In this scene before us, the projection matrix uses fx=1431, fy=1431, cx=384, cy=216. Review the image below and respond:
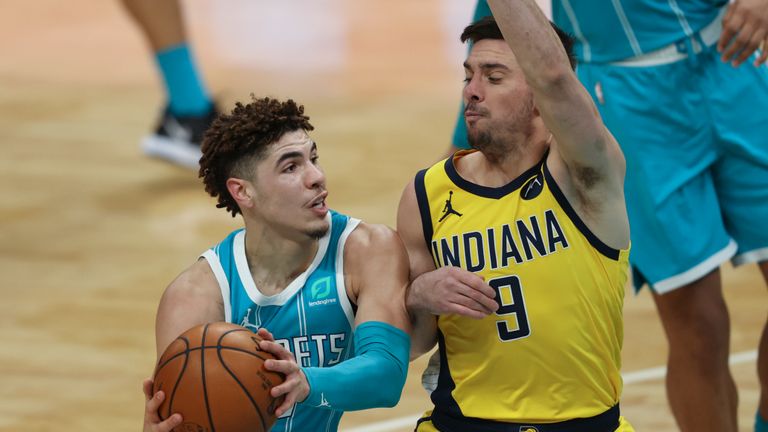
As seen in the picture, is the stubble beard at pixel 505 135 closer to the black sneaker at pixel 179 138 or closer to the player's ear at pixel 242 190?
the player's ear at pixel 242 190

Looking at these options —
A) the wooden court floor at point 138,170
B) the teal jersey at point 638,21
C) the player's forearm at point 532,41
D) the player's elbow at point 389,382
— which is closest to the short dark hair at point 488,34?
the player's forearm at point 532,41

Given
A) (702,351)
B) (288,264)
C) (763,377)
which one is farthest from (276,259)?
(763,377)

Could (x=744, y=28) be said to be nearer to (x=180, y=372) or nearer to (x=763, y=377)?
(x=763, y=377)

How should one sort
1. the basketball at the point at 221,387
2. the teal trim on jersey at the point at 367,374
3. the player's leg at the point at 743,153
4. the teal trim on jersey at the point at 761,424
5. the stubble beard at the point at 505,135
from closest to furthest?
the basketball at the point at 221,387
the teal trim on jersey at the point at 367,374
the stubble beard at the point at 505,135
the player's leg at the point at 743,153
the teal trim on jersey at the point at 761,424

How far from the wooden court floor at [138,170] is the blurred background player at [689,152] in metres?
0.86

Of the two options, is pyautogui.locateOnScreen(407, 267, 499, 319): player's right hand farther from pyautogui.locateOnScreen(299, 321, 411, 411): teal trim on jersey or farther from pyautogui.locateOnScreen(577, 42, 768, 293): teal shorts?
pyautogui.locateOnScreen(577, 42, 768, 293): teal shorts

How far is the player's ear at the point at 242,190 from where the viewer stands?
3775mm

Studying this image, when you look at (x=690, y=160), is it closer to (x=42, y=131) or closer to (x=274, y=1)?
(x=42, y=131)

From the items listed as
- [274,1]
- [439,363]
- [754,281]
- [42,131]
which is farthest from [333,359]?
[274,1]

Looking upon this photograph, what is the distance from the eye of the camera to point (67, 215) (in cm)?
812

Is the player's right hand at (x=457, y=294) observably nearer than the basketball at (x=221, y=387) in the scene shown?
No

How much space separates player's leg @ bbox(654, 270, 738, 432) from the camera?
14.8 feet

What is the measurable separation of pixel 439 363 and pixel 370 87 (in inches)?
263

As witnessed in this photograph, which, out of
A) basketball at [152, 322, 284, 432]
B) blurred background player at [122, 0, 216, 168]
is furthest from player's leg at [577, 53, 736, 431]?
blurred background player at [122, 0, 216, 168]
